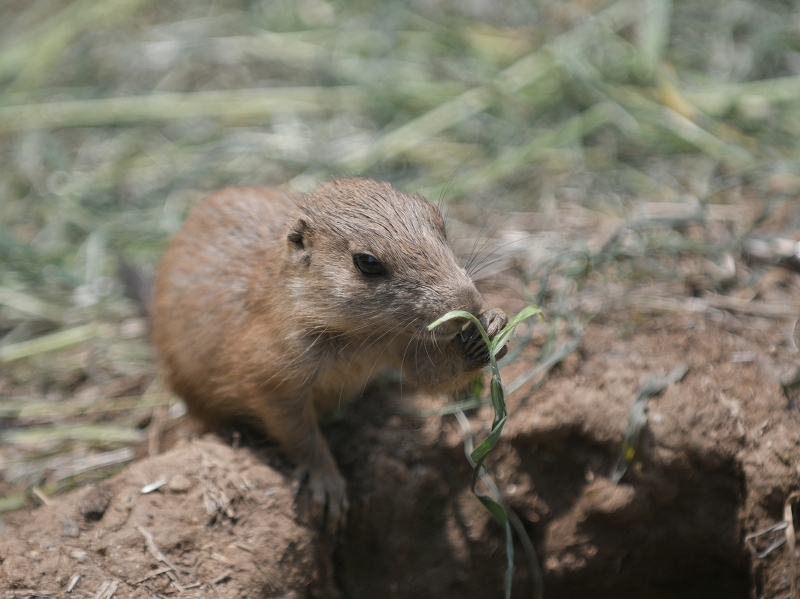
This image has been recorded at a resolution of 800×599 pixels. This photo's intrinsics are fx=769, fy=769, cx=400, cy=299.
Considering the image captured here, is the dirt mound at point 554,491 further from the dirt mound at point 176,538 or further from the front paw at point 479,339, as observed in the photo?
the front paw at point 479,339

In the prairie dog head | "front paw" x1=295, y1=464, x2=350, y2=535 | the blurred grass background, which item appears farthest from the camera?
the blurred grass background

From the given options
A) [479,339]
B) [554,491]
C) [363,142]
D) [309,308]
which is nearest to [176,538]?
[309,308]

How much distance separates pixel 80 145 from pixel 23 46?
1.63 metres

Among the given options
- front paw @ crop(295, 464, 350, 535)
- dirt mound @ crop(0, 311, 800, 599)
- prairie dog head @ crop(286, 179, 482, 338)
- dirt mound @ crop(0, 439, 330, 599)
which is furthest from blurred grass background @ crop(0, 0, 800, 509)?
prairie dog head @ crop(286, 179, 482, 338)

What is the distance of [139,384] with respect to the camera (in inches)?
195

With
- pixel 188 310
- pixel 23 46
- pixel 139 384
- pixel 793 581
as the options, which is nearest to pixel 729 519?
pixel 793 581

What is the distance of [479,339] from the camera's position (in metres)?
3.28

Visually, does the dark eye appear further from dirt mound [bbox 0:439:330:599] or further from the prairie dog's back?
dirt mound [bbox 0:439:330:599]

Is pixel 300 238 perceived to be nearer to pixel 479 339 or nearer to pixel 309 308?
pixel 309 308

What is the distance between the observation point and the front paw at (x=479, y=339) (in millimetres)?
3189

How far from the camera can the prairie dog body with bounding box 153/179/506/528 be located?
319 centimetres

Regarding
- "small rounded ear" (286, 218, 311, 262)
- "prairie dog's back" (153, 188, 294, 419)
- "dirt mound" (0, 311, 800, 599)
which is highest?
"small rounded ear" (286, 218, 311, 262)

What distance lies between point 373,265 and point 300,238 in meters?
0.46

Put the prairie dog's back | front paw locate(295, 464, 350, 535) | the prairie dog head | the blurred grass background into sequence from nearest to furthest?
the prairie dog head < front paw locate(295, 464, 350, 535) < the prairie dog's back < the blurred grass background
